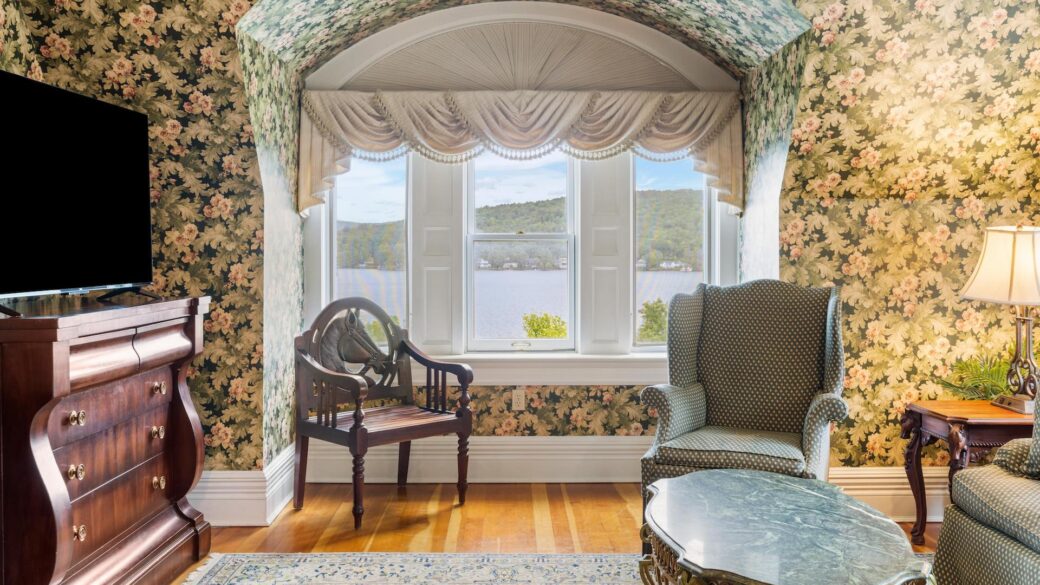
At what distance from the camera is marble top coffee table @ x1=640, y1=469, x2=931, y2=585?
1.72 meters

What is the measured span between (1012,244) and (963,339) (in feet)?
2.16

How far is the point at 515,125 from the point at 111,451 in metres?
2.41

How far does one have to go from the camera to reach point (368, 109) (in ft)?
12.8

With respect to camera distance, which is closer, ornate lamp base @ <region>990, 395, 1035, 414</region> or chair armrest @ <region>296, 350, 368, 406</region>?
ornate lamp base @ <region>990, 395, 1035, 414</region>

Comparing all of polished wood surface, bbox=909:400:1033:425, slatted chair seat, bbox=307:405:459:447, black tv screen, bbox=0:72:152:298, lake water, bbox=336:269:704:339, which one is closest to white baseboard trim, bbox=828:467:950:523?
polished wood surface, bbox=909:400:1033:425

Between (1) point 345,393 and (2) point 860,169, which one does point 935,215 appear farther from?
(1) point 345,393

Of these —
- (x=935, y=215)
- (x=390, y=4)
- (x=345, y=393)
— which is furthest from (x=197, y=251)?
(x=935, y=215)

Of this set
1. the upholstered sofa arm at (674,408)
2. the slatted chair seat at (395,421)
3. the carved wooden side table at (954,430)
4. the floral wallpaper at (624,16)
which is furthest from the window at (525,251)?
the carved wooden side table at (954,430)

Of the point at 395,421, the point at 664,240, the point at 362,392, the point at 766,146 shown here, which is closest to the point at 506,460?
the point at 395,421

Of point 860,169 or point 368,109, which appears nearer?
point 860,169

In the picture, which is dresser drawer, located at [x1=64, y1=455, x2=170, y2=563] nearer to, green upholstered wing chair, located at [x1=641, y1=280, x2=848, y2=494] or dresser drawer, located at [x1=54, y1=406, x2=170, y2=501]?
dresser drawer, located at [x1=54, y1=406, x2=170, y2=501]

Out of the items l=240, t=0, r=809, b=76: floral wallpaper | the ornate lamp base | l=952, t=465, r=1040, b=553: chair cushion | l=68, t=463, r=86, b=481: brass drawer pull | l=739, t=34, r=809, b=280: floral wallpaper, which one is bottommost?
l=952, t=465, r=1040, b=553: chair cushion

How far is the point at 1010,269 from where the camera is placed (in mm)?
2957

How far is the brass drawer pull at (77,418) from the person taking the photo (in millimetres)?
2279
